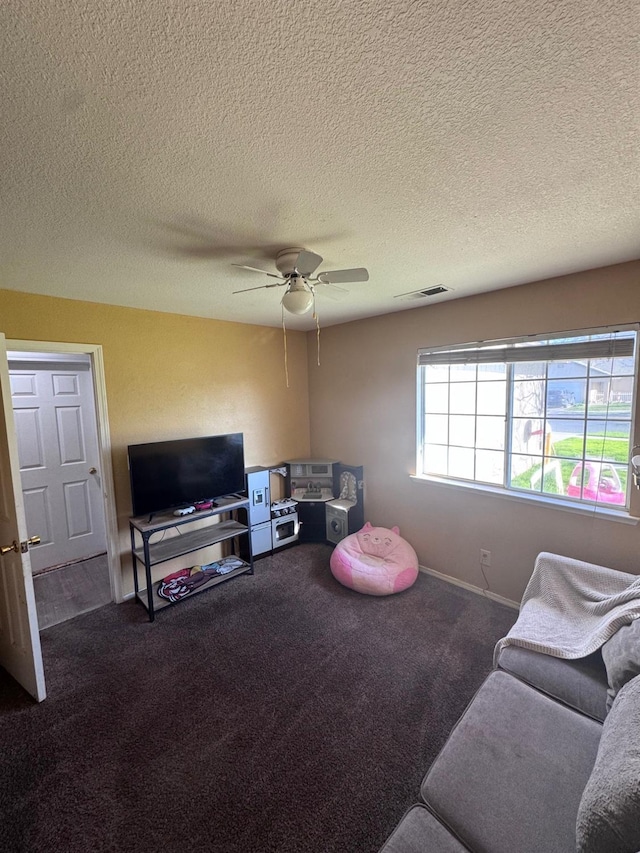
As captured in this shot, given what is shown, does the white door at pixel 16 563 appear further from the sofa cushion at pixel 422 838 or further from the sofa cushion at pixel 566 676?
the sofa cushion at pixel 566 676

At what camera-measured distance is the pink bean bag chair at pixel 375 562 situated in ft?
9.27

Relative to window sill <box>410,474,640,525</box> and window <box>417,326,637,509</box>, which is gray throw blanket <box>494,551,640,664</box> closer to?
window sill <box>410,474,640,525</box>

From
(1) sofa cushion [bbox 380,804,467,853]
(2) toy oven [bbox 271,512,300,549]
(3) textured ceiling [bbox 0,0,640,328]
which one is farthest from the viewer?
(2) toy oven [bbox 271,512,300,549]

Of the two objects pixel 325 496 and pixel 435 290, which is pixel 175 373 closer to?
pixel 325 496

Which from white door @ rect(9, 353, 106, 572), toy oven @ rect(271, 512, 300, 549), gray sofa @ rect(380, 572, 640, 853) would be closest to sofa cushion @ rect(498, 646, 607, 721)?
gray sofa @ rect(380, 572, 640, 853)

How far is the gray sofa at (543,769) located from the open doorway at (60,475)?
2851 millimetres

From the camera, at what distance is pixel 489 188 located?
4.27ft

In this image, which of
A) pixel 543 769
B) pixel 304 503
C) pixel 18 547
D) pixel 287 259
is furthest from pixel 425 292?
pixel 18 547

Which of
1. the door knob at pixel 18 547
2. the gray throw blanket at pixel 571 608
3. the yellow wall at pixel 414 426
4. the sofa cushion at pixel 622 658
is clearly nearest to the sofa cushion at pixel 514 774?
the sofa cushion at pixel 622 658

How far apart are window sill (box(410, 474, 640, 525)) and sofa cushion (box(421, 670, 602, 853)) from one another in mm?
1333

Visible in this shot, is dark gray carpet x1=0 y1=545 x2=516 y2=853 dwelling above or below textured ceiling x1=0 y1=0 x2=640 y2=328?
below

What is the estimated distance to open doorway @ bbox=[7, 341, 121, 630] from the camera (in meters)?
3.26

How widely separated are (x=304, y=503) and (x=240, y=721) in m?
2.21

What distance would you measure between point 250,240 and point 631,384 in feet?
8.06
